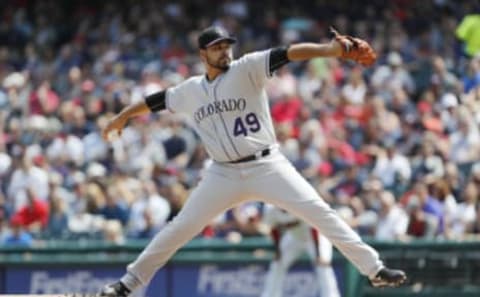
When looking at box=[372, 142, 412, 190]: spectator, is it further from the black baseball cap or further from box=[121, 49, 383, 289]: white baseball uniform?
the black baseball cap

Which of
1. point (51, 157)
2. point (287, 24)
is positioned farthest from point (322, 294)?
point (287, 24)

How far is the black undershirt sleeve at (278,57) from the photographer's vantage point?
991 centimetres

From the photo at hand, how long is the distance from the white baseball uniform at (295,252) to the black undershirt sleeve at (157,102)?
426 cm

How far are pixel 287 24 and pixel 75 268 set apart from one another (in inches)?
275

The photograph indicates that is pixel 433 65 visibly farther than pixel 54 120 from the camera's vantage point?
No

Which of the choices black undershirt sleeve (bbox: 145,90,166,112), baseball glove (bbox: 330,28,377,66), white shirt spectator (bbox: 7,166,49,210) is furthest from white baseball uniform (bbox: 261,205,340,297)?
baseball glove (bbox: 330,28,377,66)

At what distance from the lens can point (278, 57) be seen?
32.6 feet

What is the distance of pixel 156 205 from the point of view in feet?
56.2

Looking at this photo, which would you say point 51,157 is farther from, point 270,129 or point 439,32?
point 270,129

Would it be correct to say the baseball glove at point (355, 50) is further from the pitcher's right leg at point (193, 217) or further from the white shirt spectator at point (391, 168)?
the white shirt spectator at point (391, 168)

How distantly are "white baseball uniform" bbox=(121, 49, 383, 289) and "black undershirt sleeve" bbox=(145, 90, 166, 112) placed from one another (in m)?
0.40

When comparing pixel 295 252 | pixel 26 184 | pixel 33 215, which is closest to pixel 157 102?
pixel 295 252

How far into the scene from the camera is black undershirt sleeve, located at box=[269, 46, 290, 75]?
9906mm

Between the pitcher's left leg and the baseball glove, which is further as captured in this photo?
the pitcher's left leg
